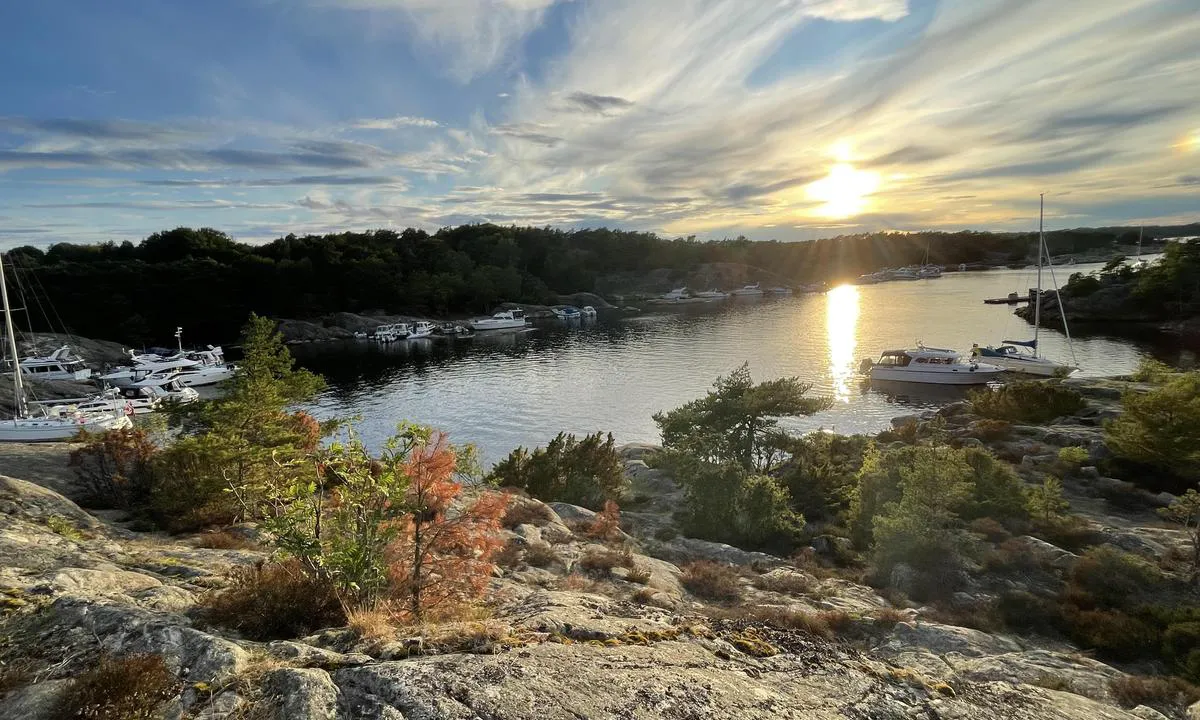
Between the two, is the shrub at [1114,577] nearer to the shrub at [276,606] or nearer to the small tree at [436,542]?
the small tree at [436,542]

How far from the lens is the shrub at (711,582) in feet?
38.9

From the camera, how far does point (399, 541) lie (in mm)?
7090

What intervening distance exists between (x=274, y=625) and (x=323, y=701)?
1.91 m

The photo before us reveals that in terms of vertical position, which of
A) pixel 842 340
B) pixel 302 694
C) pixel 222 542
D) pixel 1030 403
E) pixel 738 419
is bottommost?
pixel 842 340

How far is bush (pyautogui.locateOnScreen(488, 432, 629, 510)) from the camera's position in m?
22.1

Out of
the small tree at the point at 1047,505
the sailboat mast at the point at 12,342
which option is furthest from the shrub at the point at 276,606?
the sailboat mast at the point at 12,342

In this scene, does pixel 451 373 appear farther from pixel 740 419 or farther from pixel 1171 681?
pixel 1171 681

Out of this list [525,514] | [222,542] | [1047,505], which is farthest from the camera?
[1047,505]

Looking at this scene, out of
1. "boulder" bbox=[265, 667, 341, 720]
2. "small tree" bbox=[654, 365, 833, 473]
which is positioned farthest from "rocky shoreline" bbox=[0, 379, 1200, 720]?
"small tree" bbox=[654, 365, 833, 473]

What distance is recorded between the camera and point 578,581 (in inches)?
421

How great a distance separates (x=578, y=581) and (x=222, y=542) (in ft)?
20.0

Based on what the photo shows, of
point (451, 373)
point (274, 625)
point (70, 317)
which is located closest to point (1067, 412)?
point (274, 625)

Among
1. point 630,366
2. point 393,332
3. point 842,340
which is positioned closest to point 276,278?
point 393,332

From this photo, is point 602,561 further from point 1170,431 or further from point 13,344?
point 13,344
